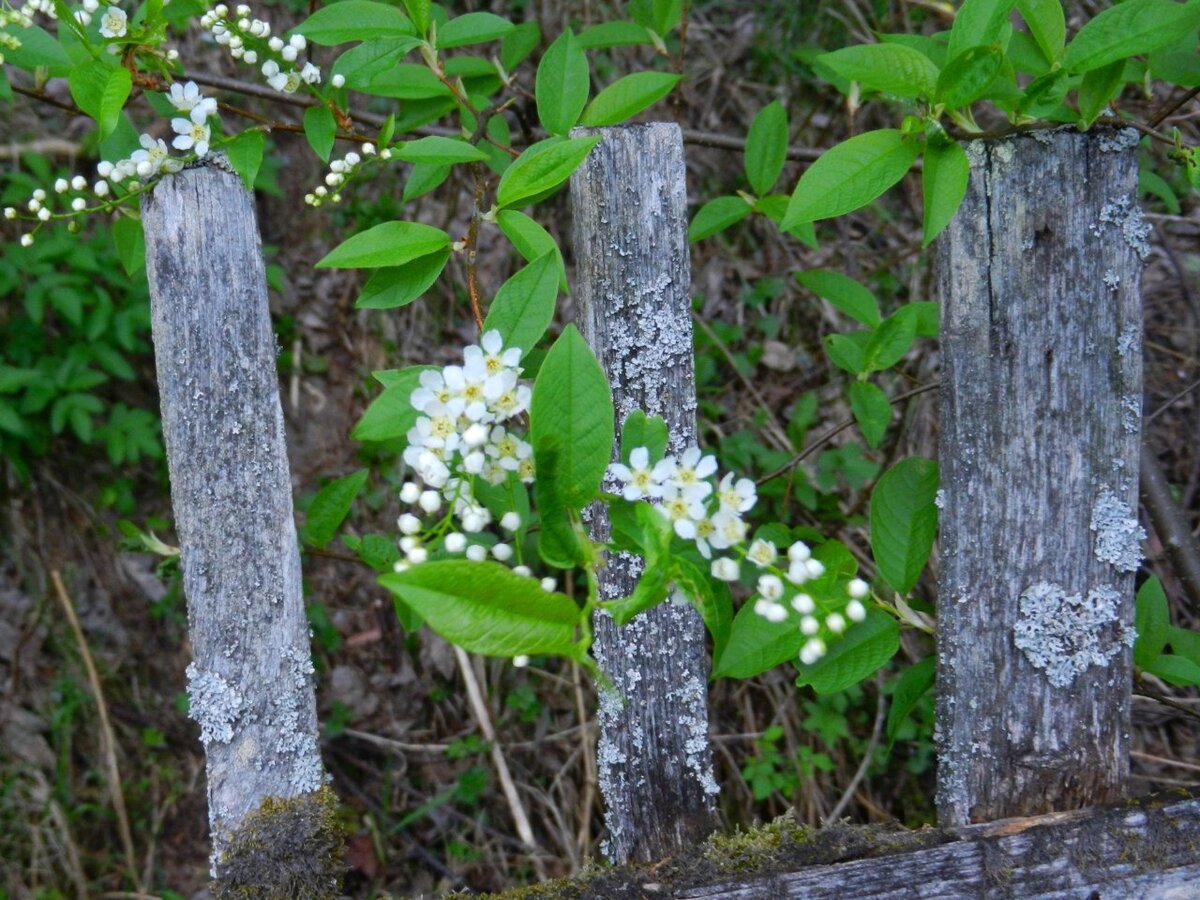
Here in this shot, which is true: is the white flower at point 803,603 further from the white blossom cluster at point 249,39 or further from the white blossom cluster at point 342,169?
the white blossom cluster at point 249,39

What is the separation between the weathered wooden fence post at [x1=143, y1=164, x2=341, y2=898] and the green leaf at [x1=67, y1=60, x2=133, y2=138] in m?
0.12

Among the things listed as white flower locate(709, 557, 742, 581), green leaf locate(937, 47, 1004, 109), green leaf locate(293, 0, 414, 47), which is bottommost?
white flower locate(709, 557, 742, 581)

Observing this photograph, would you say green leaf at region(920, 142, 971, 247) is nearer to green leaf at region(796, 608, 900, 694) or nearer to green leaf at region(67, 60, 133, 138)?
green leaf at region(796, 608, 900, 694)

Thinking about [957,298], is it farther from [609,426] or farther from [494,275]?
[494,275]

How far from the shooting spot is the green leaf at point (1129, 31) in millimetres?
1271

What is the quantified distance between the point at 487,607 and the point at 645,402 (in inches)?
Answer: 21.9

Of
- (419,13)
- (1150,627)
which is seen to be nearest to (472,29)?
(419,13)

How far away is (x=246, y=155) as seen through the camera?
1.50 meters

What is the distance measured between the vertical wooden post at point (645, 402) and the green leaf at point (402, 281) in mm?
228

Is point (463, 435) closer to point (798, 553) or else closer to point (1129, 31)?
point (798, 553)

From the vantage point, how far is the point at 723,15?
10.8 feet

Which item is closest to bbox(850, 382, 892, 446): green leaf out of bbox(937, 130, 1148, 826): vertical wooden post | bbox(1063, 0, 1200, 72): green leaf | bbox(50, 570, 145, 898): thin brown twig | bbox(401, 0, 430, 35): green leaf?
bbox(937, 130, 1148, 826): vertical wooden post

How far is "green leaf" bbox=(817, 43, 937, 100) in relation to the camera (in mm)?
1312

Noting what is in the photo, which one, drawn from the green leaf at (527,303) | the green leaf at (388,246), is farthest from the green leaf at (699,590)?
the green leaf at (388,246)
